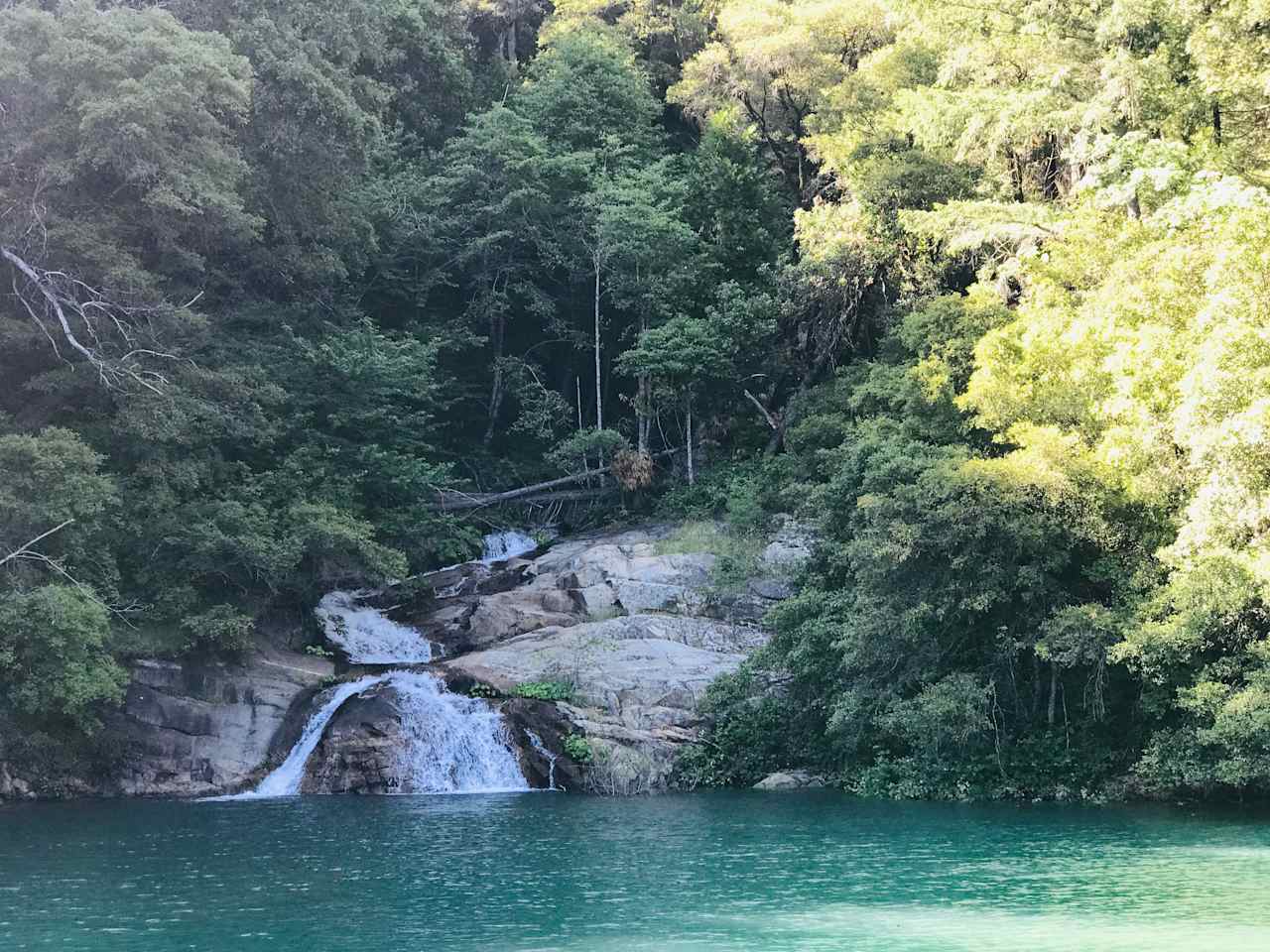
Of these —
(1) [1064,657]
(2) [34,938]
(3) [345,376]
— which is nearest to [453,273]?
(3) [345,376]

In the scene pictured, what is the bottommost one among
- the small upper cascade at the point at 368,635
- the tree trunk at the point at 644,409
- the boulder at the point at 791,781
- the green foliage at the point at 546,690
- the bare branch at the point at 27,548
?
the boulder at the point at 791,781

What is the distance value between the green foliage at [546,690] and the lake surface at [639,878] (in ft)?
10.4

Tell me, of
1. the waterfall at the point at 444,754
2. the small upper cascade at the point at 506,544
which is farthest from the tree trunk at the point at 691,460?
the waterfall at the point at 444,754

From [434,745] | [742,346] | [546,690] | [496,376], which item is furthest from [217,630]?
[742,346]

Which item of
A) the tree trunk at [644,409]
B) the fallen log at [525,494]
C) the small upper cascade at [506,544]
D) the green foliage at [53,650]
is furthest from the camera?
the tree trunk at [644,409]

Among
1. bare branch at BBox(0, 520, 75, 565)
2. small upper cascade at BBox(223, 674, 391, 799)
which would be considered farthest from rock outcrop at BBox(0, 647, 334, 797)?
bare branch at BBox(0, 520, 75, 565)

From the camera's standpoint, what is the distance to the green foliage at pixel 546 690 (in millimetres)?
23484

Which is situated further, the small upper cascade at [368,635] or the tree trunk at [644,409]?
the tree trunk at [644,409]

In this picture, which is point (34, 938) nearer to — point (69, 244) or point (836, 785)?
point (836, 785)

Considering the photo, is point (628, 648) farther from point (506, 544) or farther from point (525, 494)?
point (525, 494)

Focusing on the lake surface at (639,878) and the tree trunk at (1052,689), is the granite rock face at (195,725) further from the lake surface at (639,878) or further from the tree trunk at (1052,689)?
the tree trunk at (1052,689)

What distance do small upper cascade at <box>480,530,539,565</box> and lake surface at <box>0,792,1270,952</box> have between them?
11.8 metres

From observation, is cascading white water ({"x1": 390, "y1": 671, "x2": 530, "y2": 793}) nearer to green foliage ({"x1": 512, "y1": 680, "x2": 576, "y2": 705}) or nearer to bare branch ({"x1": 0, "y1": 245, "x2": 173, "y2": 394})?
green foliage ({"x1": 512, "y1": 680, "x2": 576, "y2": 705})

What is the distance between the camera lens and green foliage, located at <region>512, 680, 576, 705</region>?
77.0 feet
